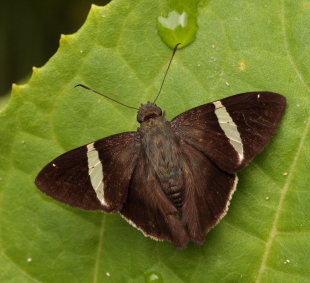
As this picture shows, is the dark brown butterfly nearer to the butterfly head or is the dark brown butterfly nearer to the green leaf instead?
the butterfly head

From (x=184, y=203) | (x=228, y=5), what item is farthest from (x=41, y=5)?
(x=184, y=203)

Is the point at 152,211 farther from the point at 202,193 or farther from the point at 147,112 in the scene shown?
the point at 147,112

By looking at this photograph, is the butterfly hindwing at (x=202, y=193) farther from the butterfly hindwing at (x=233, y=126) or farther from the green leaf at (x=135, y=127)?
the green leaf at (x=135, y=127)

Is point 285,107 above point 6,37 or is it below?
above

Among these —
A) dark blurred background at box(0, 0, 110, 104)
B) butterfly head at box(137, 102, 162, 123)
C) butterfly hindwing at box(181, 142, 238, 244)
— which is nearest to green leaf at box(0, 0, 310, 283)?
butterfly head at box(137, 102, 162, 123)

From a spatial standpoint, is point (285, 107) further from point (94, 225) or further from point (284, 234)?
point (94, 225)

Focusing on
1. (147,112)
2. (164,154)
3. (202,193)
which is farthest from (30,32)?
(202,193)
